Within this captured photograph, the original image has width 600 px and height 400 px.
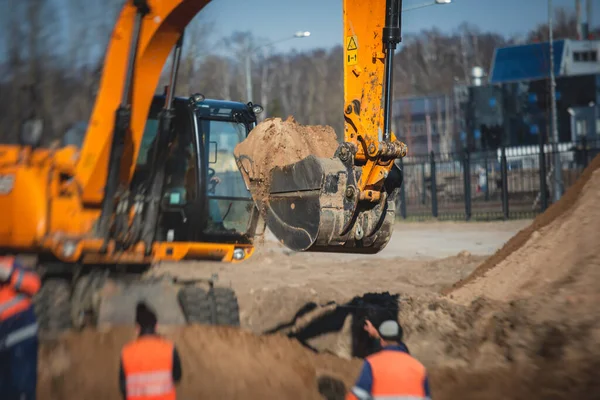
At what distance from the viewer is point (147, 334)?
4.88m

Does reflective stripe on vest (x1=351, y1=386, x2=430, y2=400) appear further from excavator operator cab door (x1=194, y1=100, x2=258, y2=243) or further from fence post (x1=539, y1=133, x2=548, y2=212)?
fence post (x1=539, y1=133, x2=548, y2=212)

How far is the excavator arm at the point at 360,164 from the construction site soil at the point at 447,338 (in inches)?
52.6

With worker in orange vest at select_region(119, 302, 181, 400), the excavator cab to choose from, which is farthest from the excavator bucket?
worker in orange vest at select_region(119, 302, 181, 400)

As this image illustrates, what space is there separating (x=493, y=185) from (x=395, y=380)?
72.2 feet

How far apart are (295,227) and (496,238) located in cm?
1271

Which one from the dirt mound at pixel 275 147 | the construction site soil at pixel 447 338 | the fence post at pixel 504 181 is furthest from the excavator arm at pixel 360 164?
the fence post at pixel 504 181

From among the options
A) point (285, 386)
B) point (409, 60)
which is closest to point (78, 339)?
point (285, 386)

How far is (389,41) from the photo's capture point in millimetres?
6102

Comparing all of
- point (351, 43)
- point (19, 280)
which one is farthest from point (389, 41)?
point (19, 280)

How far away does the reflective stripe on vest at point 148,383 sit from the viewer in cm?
475

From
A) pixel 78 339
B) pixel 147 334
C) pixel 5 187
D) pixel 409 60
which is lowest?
pixel 78 339

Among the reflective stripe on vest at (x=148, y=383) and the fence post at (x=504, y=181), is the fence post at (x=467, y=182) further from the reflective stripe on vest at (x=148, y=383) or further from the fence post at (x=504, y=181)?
the reflective stripe on vest at (x=148, y=383)

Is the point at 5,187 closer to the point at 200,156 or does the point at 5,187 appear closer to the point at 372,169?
the point at 200,156

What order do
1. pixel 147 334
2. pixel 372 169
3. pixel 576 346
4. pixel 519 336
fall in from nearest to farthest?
pixel 147 334 < pixel 372 169 < pixel 576 346 < pixel 519 336
